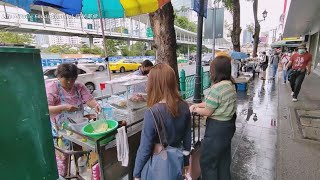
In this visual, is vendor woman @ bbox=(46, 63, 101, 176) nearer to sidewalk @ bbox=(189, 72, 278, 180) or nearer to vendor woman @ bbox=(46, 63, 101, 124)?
vendor woman @ bbox=(46, 63, 101, 124)

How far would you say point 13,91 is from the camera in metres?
1.23

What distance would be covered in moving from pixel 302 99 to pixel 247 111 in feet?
7.79

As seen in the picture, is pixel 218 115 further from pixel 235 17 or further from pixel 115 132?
pixel 235 17

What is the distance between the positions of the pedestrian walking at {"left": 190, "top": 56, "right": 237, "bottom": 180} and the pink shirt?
147 centimetres

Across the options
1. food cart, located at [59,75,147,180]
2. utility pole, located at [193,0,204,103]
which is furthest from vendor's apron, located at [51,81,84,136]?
utility pole, located at [193,0,204,103]

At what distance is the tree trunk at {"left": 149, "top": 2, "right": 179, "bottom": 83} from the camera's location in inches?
163

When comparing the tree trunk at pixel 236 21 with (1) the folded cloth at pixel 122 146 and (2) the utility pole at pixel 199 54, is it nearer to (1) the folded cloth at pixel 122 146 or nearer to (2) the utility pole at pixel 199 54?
(2) the utility pole at pixel 199 54

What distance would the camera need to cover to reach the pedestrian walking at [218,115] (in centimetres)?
220

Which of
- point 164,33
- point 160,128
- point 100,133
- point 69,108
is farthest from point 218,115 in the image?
point 164,33

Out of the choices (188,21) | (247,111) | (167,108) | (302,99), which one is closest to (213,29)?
(247,111)

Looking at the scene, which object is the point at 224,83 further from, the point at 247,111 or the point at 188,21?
the point at 188,21

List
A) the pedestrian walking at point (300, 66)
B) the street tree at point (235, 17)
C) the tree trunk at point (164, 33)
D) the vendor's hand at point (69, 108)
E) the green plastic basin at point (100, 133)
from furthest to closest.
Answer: the street tree at point (235, 17), the pedestrian walking at point (300, 66), the tree trunk at point (164, 33), the vendor's hand at point (69, 108), the green plastic basin at point (100, 133)

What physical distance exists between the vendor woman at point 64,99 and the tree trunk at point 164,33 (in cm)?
206

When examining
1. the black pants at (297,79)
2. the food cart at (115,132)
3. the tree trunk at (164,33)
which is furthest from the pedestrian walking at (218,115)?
the black pants at (297,79)
